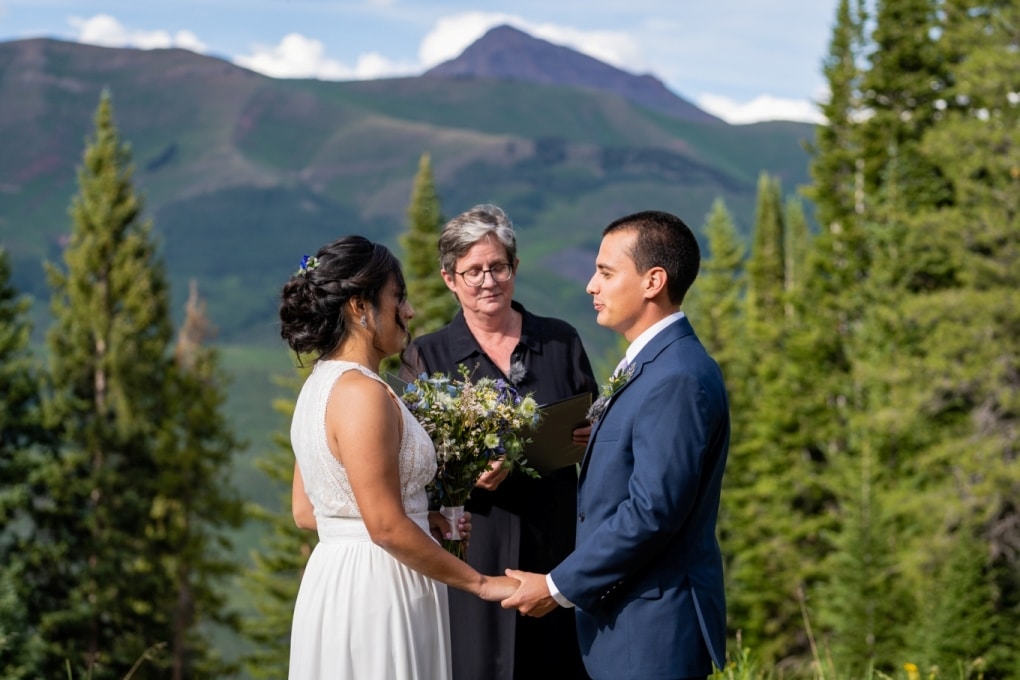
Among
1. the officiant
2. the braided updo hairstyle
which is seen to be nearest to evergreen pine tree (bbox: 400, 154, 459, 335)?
the officiant

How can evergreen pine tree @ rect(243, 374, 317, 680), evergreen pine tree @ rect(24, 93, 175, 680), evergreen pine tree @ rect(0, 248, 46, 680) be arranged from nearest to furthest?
evergreen pine tree @ rect(0, 248, 46, 680) → evergreen pine tree @ rect(24, 93, 175, 680) → evergreen pine tree @ rect(243, 374, 317, 680)

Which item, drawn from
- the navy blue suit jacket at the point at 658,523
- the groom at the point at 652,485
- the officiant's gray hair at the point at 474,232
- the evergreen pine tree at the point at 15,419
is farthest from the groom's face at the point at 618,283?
the evergreen pine tree at the point at 15,419

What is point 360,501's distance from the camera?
3846 millimetres

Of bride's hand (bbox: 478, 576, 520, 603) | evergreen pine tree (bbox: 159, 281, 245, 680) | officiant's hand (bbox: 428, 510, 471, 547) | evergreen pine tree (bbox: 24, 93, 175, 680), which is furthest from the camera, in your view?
evergreen pine tree (bbox: 159, 281, 245, 680)

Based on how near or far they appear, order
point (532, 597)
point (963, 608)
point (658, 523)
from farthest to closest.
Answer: point (963, 608), point (532, 597), point (658, 523)

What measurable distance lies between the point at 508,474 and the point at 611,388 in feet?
3.43

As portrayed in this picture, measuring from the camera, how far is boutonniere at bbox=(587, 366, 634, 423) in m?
3.96

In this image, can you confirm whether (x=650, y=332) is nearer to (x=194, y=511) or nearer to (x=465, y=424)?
(x=465, y=424)

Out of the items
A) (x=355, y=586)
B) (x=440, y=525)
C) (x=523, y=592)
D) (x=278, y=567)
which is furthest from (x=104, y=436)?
(x=523, y=592)

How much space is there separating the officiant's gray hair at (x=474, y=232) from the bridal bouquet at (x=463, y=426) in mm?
923

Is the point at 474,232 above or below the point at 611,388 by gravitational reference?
above

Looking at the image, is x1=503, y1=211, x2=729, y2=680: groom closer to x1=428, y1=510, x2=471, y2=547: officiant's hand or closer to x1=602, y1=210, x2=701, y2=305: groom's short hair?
x1=602, y1=210, x2=701, y2=305: groom's short hair

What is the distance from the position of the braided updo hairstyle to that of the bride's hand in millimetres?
956

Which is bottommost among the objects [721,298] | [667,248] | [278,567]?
[278,567]
